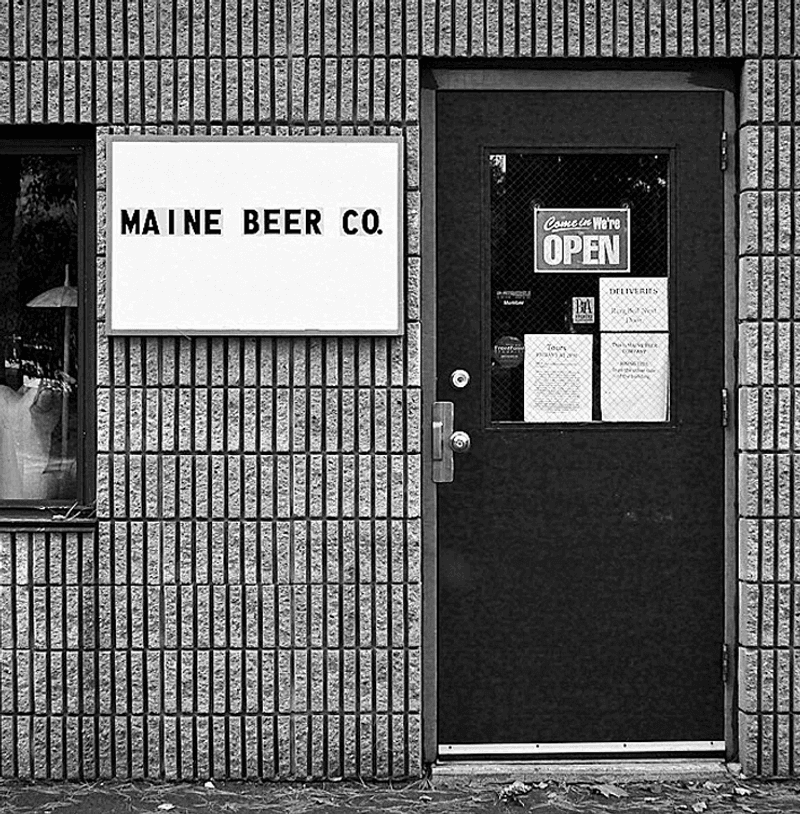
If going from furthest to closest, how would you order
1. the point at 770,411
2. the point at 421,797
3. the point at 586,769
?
the point at 586,769 < the point at 770,411 < the point at 421,797

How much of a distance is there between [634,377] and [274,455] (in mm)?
1391

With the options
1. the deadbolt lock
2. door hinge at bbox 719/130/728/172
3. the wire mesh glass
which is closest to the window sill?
the deadbolt lock

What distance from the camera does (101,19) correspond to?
503 cm

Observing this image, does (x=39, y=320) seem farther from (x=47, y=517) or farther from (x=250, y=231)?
(x=250, y=231)

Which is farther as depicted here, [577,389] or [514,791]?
[577,389]

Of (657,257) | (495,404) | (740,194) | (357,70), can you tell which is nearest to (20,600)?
(495,404)

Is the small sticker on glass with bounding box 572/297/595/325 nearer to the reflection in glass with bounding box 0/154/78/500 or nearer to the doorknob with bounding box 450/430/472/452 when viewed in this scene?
the doorknob with bounding box 450/430/472/452

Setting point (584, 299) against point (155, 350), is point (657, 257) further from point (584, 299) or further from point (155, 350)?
point (155, 350)

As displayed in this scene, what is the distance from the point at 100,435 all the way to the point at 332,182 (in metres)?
1.26

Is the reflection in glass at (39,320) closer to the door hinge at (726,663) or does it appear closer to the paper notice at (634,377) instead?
the paper notice at (634,377)

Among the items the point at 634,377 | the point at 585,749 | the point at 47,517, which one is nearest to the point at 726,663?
the point at 585,749

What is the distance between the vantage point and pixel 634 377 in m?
5.21

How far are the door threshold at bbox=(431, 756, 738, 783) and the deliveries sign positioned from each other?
187 cm

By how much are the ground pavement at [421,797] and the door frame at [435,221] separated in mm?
230
